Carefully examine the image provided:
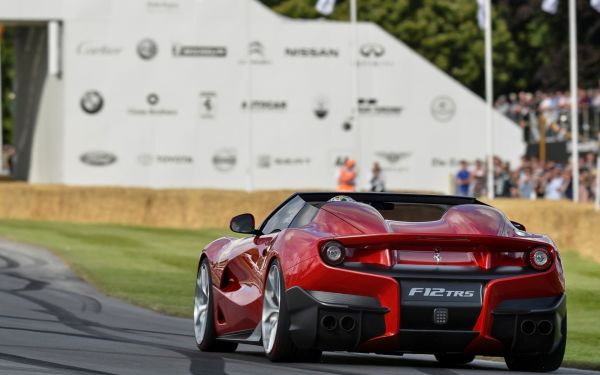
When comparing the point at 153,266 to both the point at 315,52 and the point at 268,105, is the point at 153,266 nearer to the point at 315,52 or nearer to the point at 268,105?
the point at 268,105

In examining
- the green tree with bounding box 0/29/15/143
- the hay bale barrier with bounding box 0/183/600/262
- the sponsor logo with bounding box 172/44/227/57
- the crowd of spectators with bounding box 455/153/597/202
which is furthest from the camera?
the green tree with bounding box 0/29/15/143

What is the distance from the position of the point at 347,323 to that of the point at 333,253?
0.42 m

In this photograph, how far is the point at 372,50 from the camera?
49688mm

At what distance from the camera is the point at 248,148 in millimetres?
46938

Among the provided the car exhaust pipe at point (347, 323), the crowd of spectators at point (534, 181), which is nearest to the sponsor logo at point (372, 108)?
the crowd of spectators at point (534, 181)

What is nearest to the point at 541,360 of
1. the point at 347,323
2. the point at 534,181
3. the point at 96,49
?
the point at 347,323

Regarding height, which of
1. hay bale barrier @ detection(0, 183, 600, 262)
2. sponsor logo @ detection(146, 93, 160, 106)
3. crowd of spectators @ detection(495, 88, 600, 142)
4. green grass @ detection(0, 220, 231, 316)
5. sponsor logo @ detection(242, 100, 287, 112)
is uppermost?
sponsor logo @ detection(146, 93, 160, 106)

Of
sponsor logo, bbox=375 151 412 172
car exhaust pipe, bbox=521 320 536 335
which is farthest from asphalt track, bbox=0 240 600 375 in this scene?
sponsor logo, bbox=375 151 412 172

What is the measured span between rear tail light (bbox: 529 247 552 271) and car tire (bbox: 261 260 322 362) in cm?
142

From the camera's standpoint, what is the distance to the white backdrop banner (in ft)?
157

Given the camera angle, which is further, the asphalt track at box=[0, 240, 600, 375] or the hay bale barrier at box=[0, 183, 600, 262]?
the hay bale barrier at box=[0, 183, 600, 262]

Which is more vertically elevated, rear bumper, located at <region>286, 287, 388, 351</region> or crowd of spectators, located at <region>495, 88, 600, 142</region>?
crowd of spectators, located at <region>495, 88, 600, 142</region>

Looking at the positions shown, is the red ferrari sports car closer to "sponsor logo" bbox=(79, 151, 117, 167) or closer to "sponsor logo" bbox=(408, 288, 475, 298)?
"sponsor logo" bbox=(408, 288, 475, 298)

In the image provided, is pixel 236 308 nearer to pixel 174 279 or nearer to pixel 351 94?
pixel 174 279
